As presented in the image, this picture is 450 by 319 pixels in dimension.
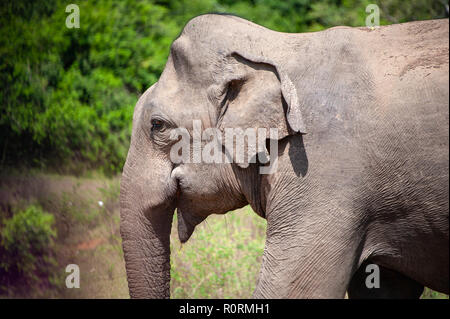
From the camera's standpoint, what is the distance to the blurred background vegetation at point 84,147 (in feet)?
16.4

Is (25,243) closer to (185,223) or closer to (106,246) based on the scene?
(106,246)

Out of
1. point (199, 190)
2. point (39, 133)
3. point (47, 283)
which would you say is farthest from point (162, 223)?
point (39, 133)

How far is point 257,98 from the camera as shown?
2521 millimetres

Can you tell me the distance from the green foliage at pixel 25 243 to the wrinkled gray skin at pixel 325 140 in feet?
11.4

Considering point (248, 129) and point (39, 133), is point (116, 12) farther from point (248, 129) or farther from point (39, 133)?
point (248, 129)

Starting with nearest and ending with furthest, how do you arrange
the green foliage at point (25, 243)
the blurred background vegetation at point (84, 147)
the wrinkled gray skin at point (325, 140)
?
the wrinkled gray skin at point (325, 140)
the blurred background vegetation at point (84, 147)
the green foliage at point (25, 243)

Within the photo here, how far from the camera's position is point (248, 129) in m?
2.53

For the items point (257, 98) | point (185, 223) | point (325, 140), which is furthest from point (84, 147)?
point (325, 140)

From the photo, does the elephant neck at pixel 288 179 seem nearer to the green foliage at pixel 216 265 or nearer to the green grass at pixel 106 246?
the green grass at pixel 106 246

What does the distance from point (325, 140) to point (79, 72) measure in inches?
233

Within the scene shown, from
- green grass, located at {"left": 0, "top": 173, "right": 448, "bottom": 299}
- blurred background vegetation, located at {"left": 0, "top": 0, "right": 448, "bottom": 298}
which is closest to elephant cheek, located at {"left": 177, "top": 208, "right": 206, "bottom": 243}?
green grass, located at {"left": 0, "top": 173, "right": 448, "bottom": 299}

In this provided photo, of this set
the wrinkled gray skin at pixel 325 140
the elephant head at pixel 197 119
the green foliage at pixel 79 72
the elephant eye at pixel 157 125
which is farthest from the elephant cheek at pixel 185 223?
the green foliage at pixel 79 72

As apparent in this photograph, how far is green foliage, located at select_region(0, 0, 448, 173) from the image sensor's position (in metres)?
7.12

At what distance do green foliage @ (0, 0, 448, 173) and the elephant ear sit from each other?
4.33m
